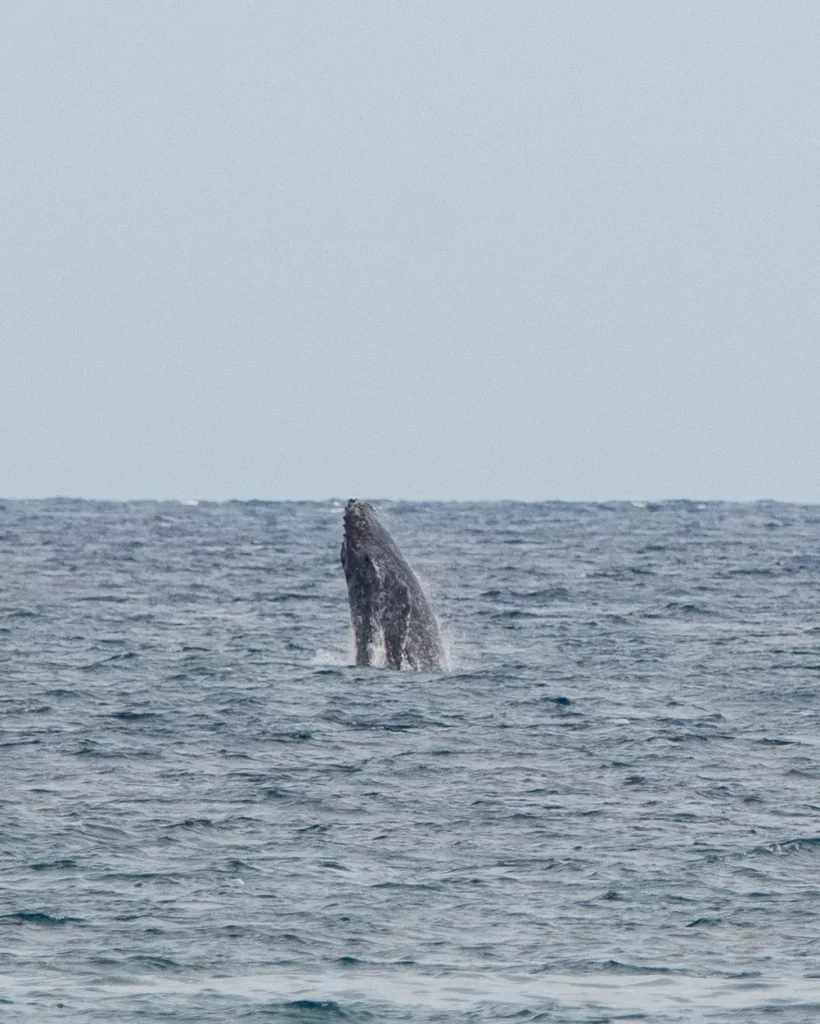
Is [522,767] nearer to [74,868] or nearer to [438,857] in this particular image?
[438,857]

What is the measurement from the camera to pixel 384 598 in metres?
24.2

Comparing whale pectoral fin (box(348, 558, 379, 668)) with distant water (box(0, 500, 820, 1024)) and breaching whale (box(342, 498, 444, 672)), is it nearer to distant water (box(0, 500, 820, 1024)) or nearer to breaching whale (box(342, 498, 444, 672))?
breaching whale (box(342, 498, 444, 672))

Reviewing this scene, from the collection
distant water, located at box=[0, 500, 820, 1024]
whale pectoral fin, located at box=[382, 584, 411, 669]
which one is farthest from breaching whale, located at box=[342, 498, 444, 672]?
distant water, located at box=[0, 500, 820, 1024]

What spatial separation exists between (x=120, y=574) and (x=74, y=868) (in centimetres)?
3073

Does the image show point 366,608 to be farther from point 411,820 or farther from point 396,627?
point 411,820

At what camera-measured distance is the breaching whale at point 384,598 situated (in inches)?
952

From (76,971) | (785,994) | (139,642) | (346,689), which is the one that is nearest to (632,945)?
(785,994)

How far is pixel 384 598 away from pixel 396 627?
26.7 inches

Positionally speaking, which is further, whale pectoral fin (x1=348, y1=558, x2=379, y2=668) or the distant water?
whale pectoral fin (x1=348, y1=558, x2=379, y2=668)

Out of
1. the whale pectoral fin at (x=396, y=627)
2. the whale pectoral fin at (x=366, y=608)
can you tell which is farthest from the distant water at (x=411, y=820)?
the whale pectoral fin at (x=396, y=627)

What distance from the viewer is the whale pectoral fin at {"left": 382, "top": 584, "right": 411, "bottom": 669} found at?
24.2 m

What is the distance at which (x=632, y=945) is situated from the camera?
12.0 m

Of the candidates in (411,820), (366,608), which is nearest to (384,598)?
(366,608)

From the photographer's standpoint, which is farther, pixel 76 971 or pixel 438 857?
pixel 438 857
